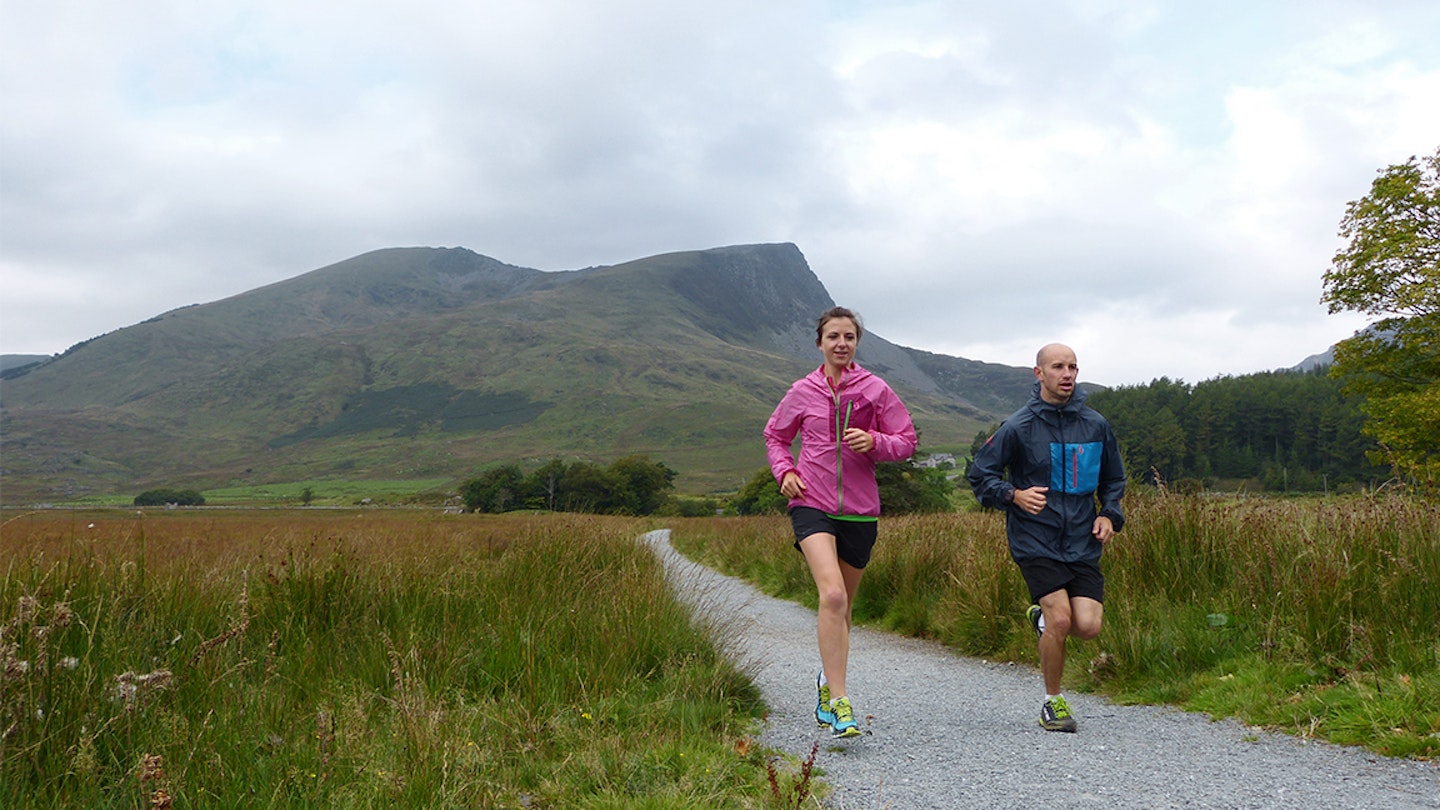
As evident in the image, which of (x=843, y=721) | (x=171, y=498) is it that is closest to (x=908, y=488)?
(x=843, y=721)

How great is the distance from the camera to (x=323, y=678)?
14.4ft

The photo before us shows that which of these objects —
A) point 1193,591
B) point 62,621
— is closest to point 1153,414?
point 1193,591

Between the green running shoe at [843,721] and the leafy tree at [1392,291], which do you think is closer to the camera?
the green running shoe at [843,721]

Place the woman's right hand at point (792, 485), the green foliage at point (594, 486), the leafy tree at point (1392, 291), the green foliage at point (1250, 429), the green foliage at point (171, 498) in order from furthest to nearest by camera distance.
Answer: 1. the green foliage at point (171, 498)
2. the green foliage at point (1250, 429)
3. the green foliage at point (594, 486)
4. the leafy tree at point (1392, 291)
5. the woman's right hand at point (792, 485)

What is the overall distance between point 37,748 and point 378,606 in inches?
109

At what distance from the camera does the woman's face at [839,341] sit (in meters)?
4.81

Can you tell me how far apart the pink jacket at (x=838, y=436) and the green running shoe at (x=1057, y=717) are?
1322 mm

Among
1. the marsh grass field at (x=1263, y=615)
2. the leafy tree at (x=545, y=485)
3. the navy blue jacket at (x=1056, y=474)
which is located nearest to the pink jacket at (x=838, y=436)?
the navy blue jacket at (x=1056, y=474)

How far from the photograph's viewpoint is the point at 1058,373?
15.4ft

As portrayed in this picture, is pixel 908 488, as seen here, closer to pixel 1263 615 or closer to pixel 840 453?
pixel 1263 615

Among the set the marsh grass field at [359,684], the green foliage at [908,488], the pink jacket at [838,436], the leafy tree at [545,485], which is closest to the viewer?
the marsh grass field at [359,684]

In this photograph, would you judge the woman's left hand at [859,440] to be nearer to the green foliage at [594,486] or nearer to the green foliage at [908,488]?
the green foliage at [908,488]

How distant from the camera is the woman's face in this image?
4.81m

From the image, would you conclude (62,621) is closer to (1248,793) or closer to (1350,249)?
(1248,793)
